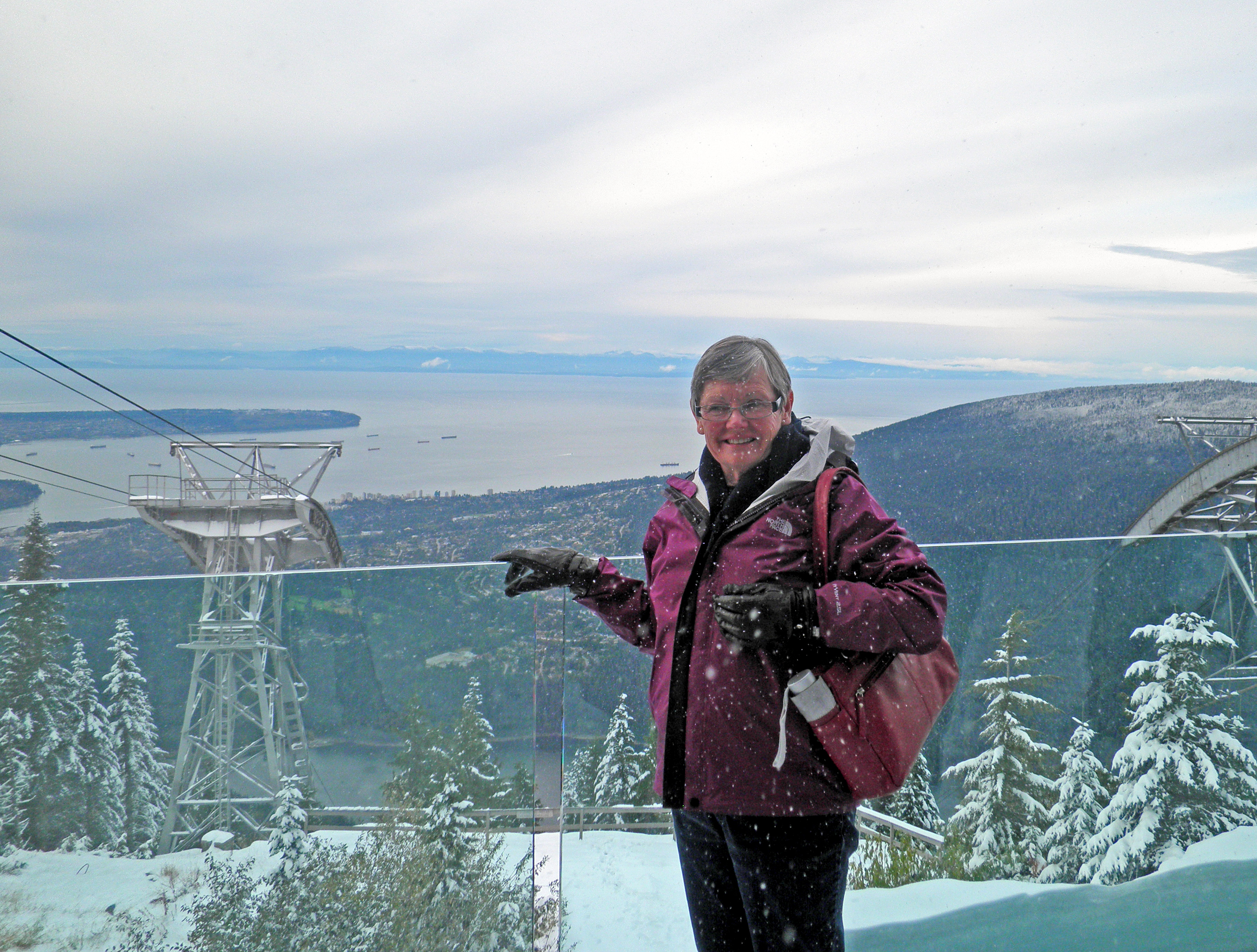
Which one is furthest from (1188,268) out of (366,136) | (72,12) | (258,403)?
(72,12)

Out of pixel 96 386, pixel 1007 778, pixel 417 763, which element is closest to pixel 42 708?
pixel 417 763

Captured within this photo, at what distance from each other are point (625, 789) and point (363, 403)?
53231 mm

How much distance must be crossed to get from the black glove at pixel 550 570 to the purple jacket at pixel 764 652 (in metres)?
0.23

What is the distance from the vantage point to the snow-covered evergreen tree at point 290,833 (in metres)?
1.85

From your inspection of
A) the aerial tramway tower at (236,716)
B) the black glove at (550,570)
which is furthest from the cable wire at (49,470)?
the black glove at (550,570)

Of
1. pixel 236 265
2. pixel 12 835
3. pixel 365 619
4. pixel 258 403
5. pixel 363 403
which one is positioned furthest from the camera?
pixel 236 265

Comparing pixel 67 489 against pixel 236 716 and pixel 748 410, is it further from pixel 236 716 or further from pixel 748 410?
pixel 748 410

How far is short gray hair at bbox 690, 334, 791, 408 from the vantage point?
1.32m

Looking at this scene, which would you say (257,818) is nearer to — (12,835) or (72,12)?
(12,835)

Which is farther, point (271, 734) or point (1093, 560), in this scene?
point (1093, 560)

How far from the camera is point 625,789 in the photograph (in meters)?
1.93

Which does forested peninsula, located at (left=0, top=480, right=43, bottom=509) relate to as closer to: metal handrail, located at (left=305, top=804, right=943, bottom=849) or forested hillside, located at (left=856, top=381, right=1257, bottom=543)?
forested hillside, located at (left=856, top=381, right=1257, bottom=543)

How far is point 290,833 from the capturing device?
6.09ft

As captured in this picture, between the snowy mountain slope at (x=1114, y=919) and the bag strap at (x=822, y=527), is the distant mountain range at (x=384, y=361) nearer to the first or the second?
the snowy mountain slope at (x=1114, y=919)
